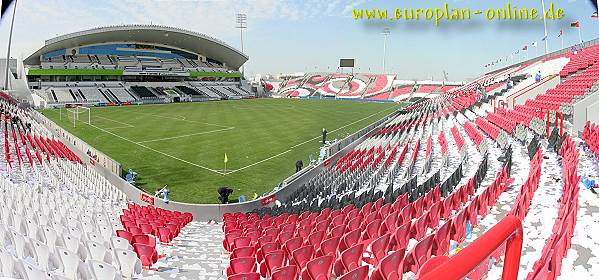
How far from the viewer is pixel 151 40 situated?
76.2 m

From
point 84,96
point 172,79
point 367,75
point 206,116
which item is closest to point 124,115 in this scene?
point 206,116

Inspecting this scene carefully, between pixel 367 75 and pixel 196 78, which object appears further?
pixel 367 75

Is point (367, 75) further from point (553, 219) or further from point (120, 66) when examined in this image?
point (553, 219)

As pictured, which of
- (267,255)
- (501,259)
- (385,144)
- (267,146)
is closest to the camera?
(501,259)

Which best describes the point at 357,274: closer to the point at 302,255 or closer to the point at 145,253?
the point at 302,255

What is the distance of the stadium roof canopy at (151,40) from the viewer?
6278cm

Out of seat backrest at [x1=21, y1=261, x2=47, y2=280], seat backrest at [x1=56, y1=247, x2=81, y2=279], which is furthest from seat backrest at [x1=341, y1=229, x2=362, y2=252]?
seat backrest at [x1=21, y1=261, x2=47, y2=280]

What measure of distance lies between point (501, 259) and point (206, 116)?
1671 inches

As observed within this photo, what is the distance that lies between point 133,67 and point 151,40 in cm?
662

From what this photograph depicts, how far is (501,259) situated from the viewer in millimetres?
1391

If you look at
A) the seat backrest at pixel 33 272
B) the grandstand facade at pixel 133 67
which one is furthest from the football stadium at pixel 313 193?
the grandstand facade at pixel 133 67

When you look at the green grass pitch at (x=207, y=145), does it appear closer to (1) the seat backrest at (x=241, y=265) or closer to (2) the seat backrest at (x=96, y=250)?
(2) the seat backrest at (x=96, y=250)

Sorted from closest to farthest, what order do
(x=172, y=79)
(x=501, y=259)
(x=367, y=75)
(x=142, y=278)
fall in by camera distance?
(x=501, y=259), (x=142, y=278), (x=172, y=79), (x=367, y=75)

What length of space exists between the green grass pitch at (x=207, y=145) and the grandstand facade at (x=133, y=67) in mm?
22033
